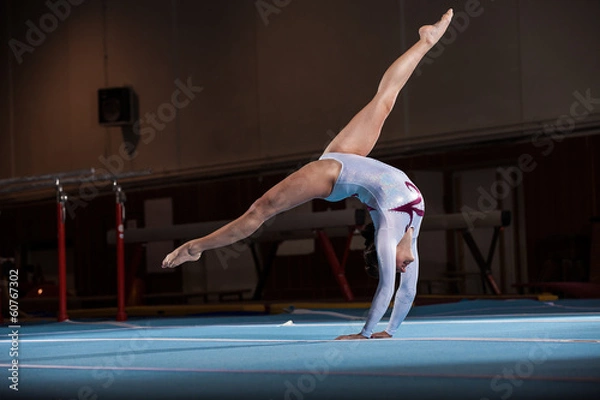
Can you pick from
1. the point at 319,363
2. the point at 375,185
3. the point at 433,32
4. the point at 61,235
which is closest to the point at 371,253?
the point at 375,185

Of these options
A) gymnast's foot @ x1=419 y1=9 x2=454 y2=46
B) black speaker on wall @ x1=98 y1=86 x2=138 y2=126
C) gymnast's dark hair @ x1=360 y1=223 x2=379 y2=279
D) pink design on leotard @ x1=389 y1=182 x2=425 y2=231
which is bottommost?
gymnast's dark hair @ x1=360 y1=223 x2=379 y2=279

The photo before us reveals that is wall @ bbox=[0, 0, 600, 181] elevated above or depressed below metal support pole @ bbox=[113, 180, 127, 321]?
above

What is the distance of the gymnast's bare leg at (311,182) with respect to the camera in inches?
170

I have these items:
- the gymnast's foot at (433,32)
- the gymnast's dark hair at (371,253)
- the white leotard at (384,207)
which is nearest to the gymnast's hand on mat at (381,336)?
the white leotard at (384,207)

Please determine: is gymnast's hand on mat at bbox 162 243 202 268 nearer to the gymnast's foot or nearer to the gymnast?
the gymnast

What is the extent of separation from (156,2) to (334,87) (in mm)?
3711

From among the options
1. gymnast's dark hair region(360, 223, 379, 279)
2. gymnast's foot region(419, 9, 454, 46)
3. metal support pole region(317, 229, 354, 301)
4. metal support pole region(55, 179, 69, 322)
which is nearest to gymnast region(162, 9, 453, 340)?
gymnast's dark hair region(360, 223, 379, 279)

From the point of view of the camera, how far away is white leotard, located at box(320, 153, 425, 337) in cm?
420

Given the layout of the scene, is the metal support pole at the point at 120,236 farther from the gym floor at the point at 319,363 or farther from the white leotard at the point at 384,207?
the white leotard at the point at 384,207

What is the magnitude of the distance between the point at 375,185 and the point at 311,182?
1.02ft

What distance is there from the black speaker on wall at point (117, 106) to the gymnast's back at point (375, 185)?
34.2 ft

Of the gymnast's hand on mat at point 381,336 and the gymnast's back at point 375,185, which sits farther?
the gymnast's hand on mat at point 381,336

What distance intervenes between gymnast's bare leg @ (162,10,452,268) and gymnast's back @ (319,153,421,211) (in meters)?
0.05

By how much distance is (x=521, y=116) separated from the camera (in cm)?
1102
